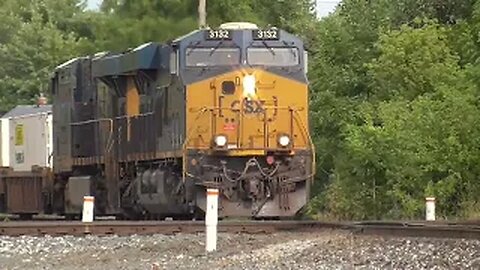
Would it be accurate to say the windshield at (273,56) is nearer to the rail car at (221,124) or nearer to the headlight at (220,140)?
the rail car at (221,124)

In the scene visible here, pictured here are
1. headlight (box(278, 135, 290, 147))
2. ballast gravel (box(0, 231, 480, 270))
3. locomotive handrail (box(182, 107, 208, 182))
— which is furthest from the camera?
headlight (box(278, 135, 290, 147))

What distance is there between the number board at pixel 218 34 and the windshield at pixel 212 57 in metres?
0.21

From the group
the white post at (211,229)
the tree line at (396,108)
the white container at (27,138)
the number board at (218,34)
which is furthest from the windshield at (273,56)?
the white container at (27,138)

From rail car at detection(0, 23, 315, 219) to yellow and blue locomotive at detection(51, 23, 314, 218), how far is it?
17 millimetres

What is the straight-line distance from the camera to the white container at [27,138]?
28.9m

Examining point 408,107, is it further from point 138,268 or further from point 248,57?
point 138,268

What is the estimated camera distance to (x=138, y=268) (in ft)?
38.3

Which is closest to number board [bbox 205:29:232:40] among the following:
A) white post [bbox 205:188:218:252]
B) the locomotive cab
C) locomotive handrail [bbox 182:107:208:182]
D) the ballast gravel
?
the locomotive cab

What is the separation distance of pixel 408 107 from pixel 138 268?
41.3 feet

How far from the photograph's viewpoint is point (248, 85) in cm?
2000

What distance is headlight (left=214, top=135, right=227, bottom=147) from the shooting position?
1953cm

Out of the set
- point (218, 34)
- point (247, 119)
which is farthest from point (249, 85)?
point (218, 34)

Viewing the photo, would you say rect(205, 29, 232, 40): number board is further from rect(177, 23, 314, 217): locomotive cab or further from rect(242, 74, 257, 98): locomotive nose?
rect(242, 74, 257, 98): locomotive nose

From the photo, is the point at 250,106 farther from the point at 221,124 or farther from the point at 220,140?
the point at 220,140
